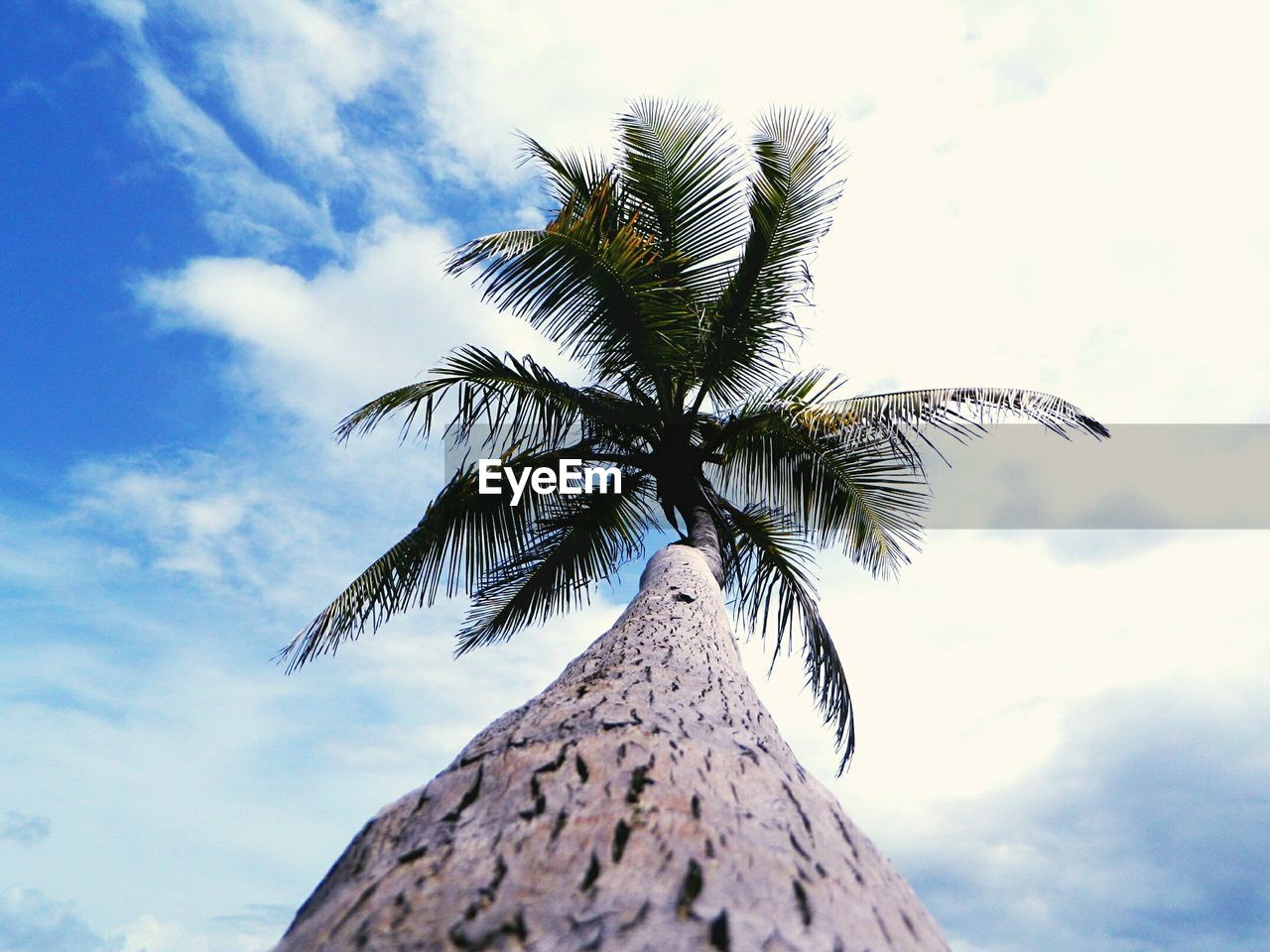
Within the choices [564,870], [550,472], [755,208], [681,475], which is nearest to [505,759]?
[564,870]

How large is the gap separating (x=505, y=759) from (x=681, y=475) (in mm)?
5688

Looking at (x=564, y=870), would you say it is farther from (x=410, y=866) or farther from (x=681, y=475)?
(x=681, y=475)

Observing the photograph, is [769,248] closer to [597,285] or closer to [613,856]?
[597,285]

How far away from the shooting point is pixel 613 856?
1.37 metres

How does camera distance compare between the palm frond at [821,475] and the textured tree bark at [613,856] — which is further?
the palm frond at [821,475]

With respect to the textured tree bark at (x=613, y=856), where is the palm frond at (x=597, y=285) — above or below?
above

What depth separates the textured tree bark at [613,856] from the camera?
3.97ft

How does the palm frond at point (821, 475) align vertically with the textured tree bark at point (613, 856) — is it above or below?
above

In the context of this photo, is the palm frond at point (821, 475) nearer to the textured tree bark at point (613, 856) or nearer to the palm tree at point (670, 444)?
the palm tree at point (670, 444)

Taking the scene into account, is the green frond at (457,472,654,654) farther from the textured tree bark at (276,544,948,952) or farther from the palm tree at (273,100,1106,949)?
the textured tree bark at (276,544,948,952)

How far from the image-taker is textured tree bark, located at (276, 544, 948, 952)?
121 centimetres

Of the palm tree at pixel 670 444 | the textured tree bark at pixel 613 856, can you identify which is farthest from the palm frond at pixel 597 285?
the textured tree bark at pixel 613 856

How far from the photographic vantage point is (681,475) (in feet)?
24.3

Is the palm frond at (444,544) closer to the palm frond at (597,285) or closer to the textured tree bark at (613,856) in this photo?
the palm frond at (597,285)
